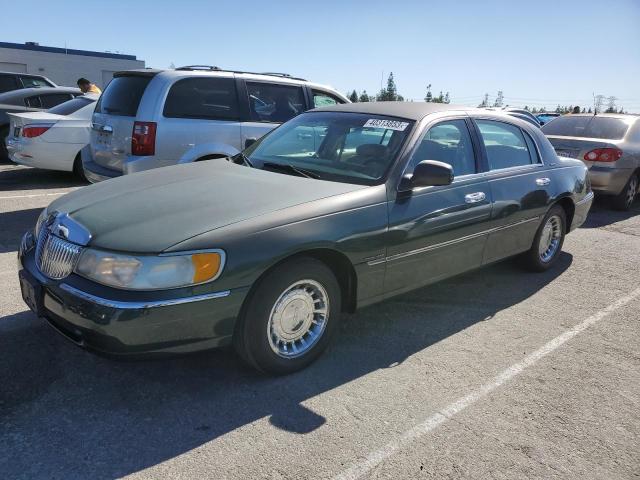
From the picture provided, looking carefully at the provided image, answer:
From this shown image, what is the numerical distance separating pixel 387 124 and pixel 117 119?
3.65 metres

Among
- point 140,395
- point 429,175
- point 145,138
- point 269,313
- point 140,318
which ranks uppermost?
point 429,175

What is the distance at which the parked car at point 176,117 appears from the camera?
19.3 ft

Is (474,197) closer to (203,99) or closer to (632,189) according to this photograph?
(203,99)

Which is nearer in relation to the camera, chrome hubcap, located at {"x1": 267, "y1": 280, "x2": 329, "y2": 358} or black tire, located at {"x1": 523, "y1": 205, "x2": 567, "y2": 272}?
chrome hubcap, located at {"x1": 267, "y1": 280, "x2": 329, "y2": 358}

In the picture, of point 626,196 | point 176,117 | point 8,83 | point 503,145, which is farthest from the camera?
point 8,83

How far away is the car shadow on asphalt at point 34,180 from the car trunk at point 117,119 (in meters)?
2.66

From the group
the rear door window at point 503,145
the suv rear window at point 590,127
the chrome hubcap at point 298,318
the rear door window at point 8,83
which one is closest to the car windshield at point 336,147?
the chrome hubcap at point 298,318

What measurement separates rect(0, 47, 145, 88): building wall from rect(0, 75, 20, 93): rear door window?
24.8m

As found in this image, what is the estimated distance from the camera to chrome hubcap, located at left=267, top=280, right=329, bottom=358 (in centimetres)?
305

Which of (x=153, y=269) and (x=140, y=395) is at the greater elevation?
(x=153, y=269)

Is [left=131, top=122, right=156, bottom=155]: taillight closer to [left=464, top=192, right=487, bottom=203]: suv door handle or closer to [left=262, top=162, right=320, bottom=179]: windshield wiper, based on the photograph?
[left=262, top=162, right=320, bottom=179]: windshield wiper

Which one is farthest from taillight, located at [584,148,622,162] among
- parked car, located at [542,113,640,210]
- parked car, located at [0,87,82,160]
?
parked car, located at [0,87,82,160]

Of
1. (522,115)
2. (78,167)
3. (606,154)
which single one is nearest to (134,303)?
(78,167)

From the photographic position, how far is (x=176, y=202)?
3.14 metres
